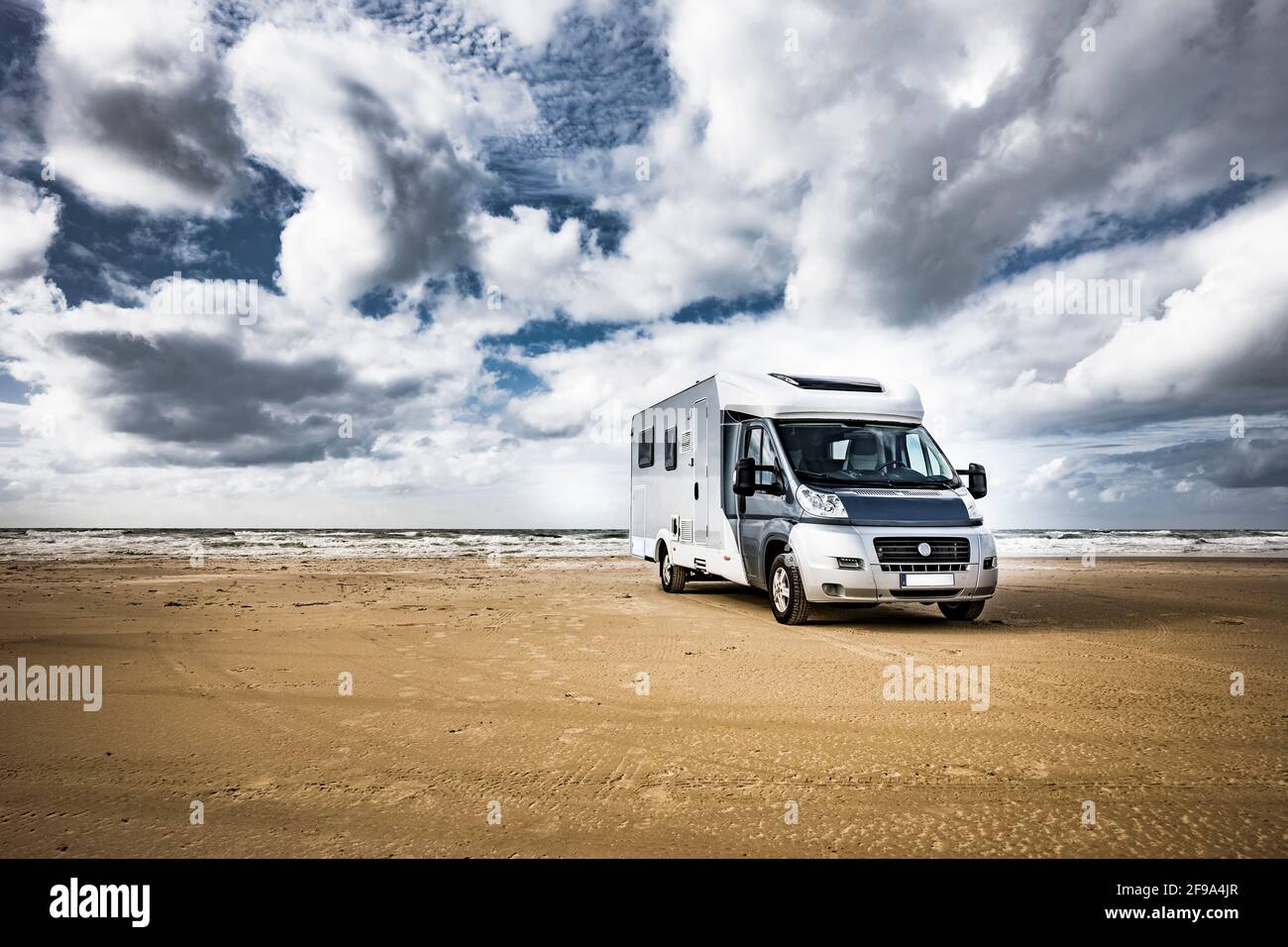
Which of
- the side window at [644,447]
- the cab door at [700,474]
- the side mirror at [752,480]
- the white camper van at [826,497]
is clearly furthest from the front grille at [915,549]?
the side window at [644,447]

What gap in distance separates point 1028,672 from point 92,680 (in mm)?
8189

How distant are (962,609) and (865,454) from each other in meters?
2.50

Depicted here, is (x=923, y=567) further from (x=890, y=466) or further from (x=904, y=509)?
(x=890, y=466)

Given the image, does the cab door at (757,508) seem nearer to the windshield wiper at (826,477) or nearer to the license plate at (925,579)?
the windshield wiper at (826,477)

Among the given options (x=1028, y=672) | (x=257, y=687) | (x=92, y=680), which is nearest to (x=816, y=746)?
(x=1028, y=672)

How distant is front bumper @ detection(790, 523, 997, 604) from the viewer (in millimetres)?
8609

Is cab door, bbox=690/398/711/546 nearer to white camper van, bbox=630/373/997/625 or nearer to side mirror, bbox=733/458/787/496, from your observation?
white camper van, bbox=630/373/997/625

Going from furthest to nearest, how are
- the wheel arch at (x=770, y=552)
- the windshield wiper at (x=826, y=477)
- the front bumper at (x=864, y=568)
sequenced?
the wheel arch at (x=770, y=552), the windshield wiper at (x=826, y=477), the front bumper at (x=864, y=568)

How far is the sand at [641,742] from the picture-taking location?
10.4 ft

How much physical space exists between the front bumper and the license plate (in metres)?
0.04

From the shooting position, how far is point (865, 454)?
388 inches

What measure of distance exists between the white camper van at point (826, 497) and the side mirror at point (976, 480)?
0.01 m

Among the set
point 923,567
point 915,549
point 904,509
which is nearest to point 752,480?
point 904,509
